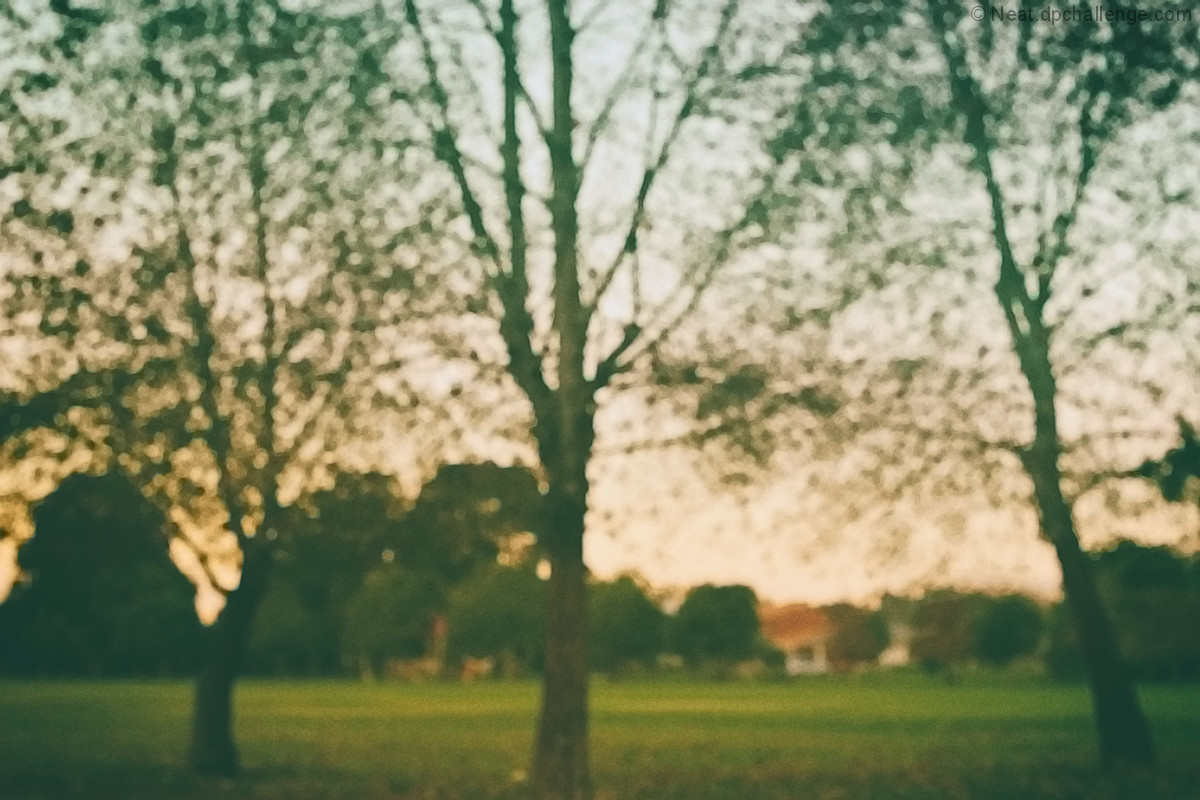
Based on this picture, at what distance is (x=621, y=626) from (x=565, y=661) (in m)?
110

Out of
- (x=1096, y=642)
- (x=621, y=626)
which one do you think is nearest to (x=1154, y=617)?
(x=1096, y=642)

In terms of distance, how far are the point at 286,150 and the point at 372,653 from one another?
86.3 m

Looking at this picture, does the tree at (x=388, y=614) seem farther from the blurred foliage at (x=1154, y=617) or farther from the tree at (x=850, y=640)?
the tree at (x=850, y=640)

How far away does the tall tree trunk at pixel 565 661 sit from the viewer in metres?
14.8

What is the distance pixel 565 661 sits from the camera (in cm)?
1498

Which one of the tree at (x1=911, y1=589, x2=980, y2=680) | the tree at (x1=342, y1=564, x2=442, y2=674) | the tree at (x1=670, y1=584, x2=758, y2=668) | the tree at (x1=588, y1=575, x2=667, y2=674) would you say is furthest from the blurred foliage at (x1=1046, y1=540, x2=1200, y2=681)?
the tree at (x1=670, y1=584, x2=758, y2=668)

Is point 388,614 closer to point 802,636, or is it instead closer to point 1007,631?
point 1007,631

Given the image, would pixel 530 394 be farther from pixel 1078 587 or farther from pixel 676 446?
pixel 1078 587

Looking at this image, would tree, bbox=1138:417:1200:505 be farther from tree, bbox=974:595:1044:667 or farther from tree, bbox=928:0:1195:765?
tree, bbox=974:595:1044:667

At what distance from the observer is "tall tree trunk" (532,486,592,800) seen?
14773mm

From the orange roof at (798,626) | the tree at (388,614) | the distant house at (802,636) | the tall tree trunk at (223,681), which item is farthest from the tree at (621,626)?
the tall tree trunk at (223,681)

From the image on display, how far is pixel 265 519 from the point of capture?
Answer: 59.0 ft

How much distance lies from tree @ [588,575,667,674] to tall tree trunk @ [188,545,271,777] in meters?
96.2

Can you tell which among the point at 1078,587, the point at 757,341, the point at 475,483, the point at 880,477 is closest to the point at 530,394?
the point at 475,483
